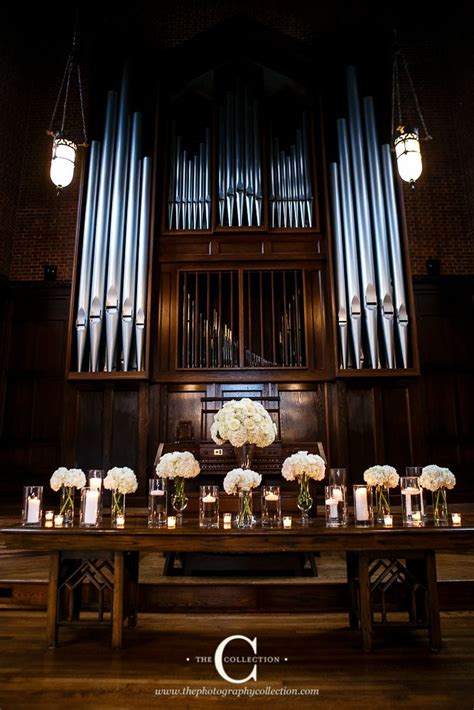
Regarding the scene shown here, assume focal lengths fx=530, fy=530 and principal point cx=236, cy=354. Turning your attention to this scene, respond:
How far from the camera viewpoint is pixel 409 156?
13.9 feet

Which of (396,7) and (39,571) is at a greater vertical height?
(396,7)

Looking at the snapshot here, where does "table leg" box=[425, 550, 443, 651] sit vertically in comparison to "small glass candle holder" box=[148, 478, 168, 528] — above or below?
below

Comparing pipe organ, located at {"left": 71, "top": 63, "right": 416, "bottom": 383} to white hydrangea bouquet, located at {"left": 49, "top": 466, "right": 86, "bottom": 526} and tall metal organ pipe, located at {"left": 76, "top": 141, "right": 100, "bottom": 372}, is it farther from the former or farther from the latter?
white hydrangea bouquet, located at {"left": 49, "top": 466, "right": 86, "bottom": 526}

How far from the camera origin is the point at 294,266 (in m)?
6.40

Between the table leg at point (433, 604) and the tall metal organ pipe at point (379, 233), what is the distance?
317 centimetres

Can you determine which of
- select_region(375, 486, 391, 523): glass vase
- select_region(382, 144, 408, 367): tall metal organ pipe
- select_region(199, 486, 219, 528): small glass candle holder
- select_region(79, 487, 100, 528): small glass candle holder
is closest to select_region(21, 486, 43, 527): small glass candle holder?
select_region(79, 487, 100, 528): small glass candle holder

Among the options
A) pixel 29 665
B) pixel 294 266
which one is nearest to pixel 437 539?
pixel 29 665

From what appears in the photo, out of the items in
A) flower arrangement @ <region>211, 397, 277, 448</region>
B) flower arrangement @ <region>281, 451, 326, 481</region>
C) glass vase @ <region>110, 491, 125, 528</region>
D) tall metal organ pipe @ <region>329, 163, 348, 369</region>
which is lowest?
glass vase @ <region>110, 491, 125, 528</region>

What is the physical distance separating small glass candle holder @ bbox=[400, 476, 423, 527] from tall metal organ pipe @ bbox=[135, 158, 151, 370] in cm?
352

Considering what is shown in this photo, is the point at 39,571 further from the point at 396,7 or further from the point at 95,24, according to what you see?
the point at 396,7

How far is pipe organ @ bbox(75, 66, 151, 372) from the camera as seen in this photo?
5.88 meters

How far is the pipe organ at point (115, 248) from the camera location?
588 cm

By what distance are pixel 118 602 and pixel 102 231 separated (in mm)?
4565

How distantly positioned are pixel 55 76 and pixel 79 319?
15.2 feet
